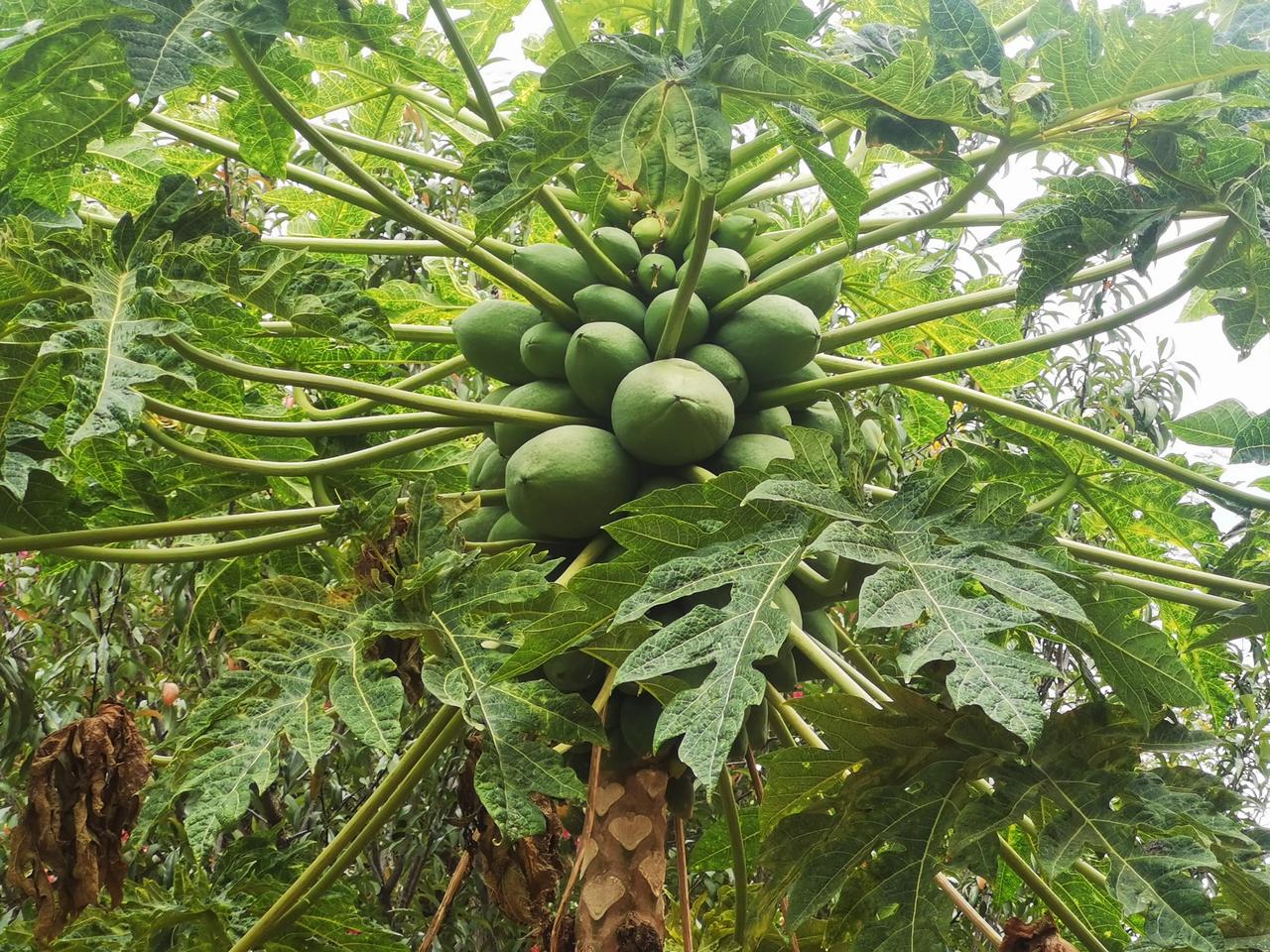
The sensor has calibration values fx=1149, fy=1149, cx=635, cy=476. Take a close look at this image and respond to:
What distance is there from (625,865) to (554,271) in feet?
2.97

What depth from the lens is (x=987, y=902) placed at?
153 inches

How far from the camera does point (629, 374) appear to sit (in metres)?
1.65

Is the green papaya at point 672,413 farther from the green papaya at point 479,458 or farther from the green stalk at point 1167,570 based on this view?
the green stalk at point 1167,570

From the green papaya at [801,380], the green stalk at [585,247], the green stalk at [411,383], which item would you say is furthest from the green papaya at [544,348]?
the green papaya at [801,380]

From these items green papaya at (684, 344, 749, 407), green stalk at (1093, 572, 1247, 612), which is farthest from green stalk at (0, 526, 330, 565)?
green stalk at (1093, 572, 1247, 612)

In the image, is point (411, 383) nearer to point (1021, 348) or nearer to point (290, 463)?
point (290, 463)

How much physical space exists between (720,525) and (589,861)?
1.92 ft

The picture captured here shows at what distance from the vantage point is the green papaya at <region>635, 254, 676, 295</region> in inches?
73.0

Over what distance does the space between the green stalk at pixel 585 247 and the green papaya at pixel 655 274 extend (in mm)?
22

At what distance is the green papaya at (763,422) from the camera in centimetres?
177

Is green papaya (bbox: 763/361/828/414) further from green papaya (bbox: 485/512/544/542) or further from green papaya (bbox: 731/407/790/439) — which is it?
green papaya (bbox: 485/512/544/542)

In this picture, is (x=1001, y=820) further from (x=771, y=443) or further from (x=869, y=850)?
(x=771, y=443)

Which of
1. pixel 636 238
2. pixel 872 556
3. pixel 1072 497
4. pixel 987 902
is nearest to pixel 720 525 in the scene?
pixel 872 556

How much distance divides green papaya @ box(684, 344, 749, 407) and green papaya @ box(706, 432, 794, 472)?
70mm
